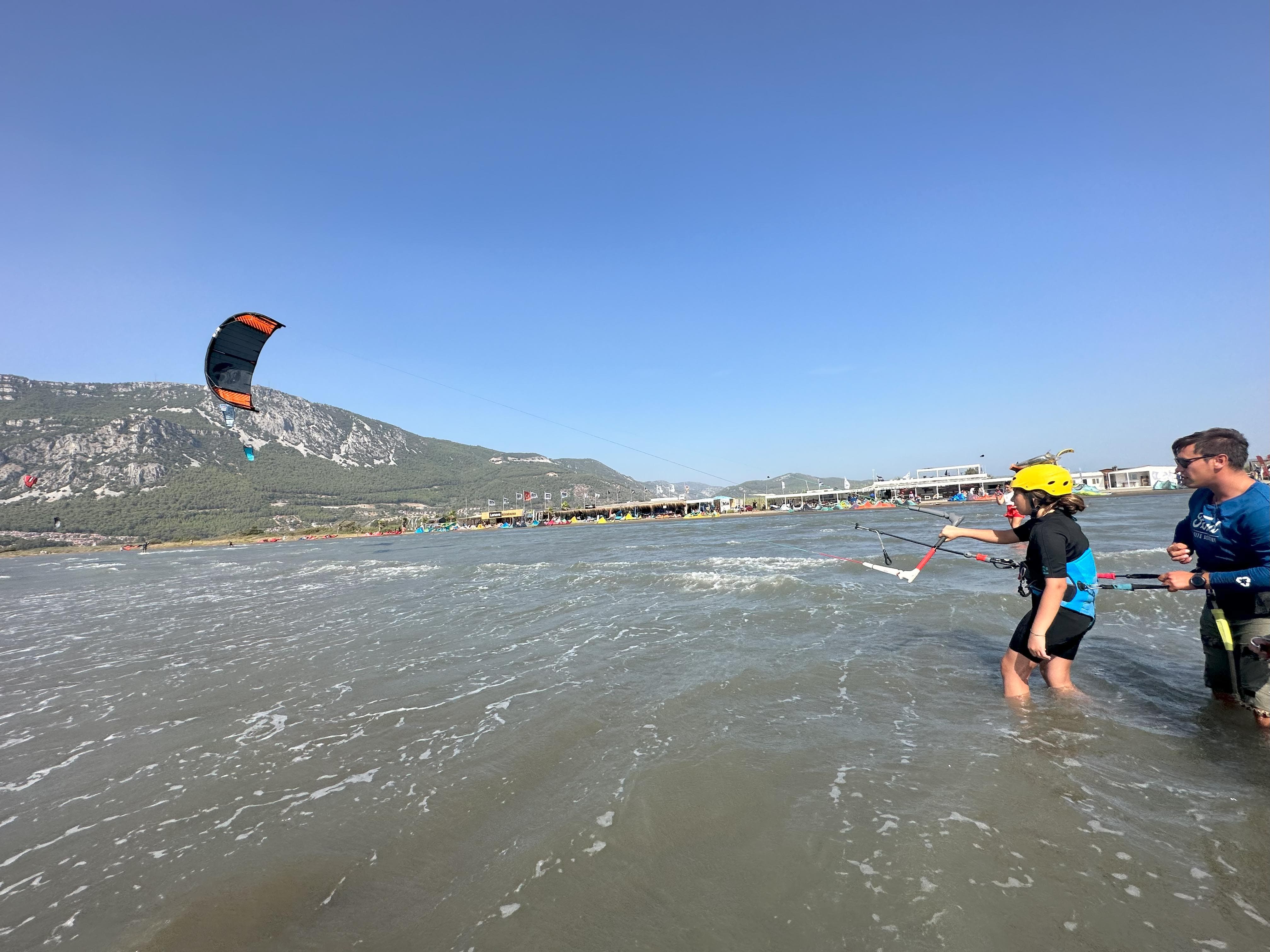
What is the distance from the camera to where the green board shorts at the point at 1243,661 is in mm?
4219

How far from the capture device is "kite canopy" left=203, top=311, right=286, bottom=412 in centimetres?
2445

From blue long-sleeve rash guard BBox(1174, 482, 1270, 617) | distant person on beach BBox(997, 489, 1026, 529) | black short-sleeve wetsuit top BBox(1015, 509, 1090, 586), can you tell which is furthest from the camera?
distant person on beach BBox(997, 489, 1026, 529)

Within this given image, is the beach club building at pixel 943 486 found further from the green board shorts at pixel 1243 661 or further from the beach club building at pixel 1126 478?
the green board shorts at pixel 1243 661

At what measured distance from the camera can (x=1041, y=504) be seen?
4.64 m

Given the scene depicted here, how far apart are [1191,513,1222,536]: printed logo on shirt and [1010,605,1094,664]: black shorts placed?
3.65ft

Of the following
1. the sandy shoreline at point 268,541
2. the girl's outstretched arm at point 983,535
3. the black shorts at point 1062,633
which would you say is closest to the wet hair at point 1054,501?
the girl's outstretched arm at point 983,535

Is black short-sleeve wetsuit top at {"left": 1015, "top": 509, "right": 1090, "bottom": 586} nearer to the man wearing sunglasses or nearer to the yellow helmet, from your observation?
the yellow helmet

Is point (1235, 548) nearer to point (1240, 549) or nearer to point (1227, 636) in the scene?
point (1240, 549)

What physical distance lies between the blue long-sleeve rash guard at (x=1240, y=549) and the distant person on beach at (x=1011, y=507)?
1067 mm

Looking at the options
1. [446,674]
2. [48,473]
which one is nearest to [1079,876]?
[446,674]

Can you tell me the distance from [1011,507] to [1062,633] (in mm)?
1125

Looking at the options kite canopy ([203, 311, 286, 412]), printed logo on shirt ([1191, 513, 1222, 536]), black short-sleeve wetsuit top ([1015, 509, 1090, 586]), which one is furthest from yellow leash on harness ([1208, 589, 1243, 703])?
kite canopy ([203, 311, 286, 412])

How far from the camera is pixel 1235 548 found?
14.1ft

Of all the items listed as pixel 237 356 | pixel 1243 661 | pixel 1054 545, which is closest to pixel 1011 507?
pixel 1054 545
